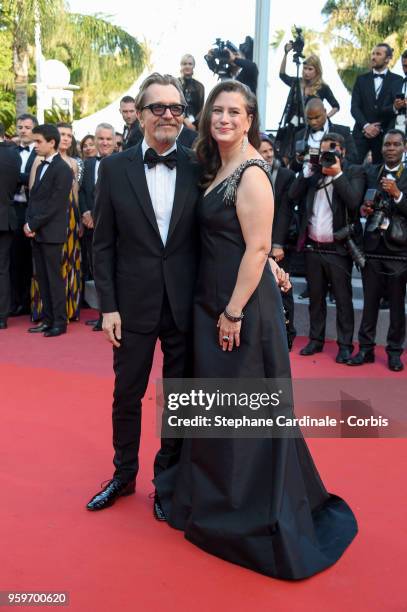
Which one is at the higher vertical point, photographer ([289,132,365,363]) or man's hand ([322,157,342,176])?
man's hand ([322,157,342,176])

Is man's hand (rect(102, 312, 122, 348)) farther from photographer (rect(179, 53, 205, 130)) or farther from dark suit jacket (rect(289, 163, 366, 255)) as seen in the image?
photographer (rect(179, 53, 205, 130))

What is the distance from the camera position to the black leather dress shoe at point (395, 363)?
5848mm

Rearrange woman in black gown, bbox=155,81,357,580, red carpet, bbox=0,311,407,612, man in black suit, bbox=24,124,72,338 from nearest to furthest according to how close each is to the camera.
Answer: red carpet, bbox=0,311,407,612 → woman in black gown, bbox=155,81,357,580 → man in black suit, bbox=24,124,72,338

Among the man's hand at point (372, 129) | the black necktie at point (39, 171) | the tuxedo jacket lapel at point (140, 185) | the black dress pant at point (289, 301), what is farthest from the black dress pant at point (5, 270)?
the tuxedo jacket lapel at point (140, 185)

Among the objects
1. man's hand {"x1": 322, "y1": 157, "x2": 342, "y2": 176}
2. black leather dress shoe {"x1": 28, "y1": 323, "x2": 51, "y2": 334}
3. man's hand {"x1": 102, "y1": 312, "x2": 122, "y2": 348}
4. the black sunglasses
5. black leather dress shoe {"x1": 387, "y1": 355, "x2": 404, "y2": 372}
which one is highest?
the black sunglasses

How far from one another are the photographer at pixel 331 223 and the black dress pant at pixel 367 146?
6.40 ft

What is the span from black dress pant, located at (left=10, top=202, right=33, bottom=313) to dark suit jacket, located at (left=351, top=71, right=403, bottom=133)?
373 cm

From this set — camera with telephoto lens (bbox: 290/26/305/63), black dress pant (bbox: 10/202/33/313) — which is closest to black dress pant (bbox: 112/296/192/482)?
black dress pant (bbox: 10/202/33/313)

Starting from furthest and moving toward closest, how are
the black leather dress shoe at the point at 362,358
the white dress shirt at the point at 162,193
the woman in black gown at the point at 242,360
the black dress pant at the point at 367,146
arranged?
the black dress pant at the point at 367,146, the black leather dress shoe at the point at 362,358, the white dress shirt at the point at 162,193, the woman in black gown at the point at 242,360

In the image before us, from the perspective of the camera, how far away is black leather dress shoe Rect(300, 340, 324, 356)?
6312mm

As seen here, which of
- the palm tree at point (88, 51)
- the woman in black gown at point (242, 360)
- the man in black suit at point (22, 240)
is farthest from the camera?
the palm tree at point (88, 51)

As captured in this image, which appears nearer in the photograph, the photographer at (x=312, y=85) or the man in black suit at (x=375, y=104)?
the man in black suit at (x=375, y=104)

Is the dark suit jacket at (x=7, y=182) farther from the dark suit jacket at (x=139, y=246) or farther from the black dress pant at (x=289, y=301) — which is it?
the dark suit jacket at (x=139, y=246)

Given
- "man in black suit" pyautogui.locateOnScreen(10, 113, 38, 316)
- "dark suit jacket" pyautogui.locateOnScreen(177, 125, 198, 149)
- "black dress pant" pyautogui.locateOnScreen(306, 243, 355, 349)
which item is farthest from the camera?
"man in black suit" pyautogui.locateOnScreen(10, 113, 38, 316)
